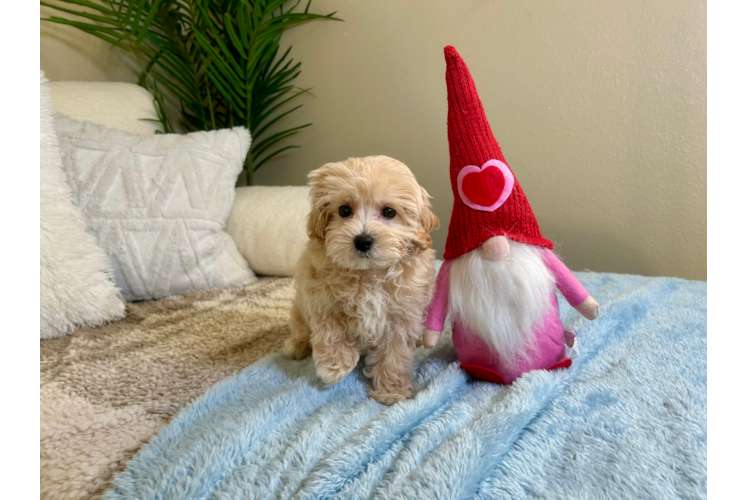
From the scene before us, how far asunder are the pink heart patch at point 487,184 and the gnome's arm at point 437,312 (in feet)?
0.50

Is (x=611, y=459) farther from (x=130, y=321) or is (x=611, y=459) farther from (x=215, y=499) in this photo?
(x=130, y=321)

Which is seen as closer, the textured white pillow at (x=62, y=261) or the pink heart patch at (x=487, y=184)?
the pink heart patch at (x=487, y=184)

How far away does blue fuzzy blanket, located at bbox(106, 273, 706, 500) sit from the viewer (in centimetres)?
59

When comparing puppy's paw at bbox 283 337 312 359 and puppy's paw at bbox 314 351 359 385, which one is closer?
puppy's paw at bbox 314 351 359 385

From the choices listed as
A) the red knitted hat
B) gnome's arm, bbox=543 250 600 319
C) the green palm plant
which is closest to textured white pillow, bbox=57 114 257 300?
the green palm plant

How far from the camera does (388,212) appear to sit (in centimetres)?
85

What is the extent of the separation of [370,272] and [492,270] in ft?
0.79

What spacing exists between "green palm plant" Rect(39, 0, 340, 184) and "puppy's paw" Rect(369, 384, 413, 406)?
5.03 feet

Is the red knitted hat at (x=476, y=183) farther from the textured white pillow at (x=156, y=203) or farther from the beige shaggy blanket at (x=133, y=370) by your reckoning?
the textured white pillow at (x=156, y=203)

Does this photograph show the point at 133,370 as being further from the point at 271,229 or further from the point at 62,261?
the point at 271,229

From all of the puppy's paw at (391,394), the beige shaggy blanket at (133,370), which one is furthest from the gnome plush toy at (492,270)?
the beige shaggy blanket at (133,370)

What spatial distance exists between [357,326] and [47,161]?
104 cm

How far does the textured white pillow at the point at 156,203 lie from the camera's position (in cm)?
137

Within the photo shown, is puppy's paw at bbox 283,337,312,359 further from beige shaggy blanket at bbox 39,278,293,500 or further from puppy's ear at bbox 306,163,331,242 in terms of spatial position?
puppy's ear at bbox 306,163,331,242
